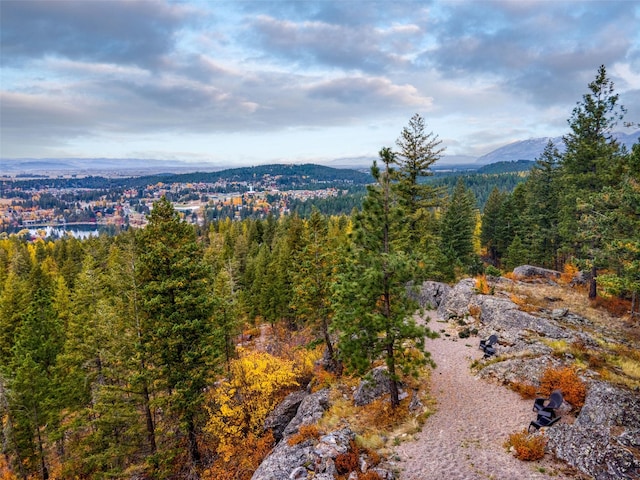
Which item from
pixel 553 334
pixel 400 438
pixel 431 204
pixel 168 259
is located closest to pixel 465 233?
pixel 431 204

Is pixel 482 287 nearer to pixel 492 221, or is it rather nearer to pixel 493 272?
pixel 493 272

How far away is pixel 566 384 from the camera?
15.5 meters

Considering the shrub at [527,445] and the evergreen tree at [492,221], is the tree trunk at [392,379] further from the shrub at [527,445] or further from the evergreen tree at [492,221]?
the evergreen tree at [492,221]

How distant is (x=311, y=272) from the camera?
80.5 ft

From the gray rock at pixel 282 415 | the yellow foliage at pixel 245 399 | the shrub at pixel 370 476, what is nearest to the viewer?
the shrub at pixel 370 476

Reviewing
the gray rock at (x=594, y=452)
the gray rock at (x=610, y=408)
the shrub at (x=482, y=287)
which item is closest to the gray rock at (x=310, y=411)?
the gray rock at (x=594, y=452)

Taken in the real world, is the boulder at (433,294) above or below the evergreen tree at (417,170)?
below

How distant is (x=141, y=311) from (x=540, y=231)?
151 feet

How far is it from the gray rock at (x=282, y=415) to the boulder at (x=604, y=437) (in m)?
14.2

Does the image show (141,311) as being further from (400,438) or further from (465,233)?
(465,233)

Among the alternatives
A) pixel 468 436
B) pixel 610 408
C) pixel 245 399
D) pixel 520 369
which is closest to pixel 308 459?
pixel 468 436

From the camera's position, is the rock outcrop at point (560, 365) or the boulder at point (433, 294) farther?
the boulder at point (433, 294)

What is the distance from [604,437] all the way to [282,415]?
53.2 feet

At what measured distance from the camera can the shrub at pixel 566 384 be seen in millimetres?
14741
